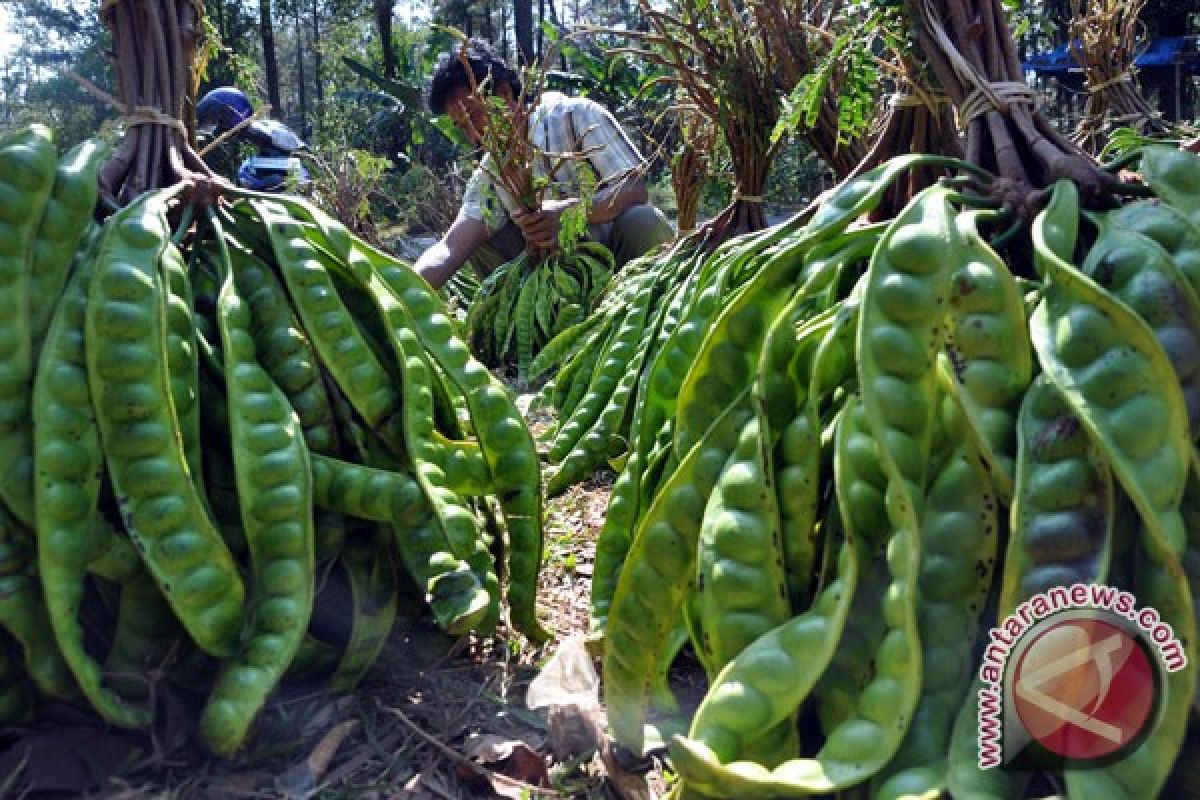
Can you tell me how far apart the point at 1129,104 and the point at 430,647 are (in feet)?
15.2

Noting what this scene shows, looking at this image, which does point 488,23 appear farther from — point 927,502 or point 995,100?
point 927,502

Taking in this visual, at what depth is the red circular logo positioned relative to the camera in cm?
91

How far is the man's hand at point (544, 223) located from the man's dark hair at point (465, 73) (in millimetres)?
761

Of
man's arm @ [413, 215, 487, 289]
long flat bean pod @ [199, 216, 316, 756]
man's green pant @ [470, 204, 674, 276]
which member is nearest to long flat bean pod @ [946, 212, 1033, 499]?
long flat bean pod @ [199, 216, 316, 756]

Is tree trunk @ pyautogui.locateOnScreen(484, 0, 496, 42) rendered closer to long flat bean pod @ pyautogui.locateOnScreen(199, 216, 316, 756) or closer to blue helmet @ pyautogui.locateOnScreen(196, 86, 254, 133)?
blue helmet @ pyautogui.locateOnScreen(196, 86, 254, 133)

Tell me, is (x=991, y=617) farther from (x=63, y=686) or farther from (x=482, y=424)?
(x=63, y=686)

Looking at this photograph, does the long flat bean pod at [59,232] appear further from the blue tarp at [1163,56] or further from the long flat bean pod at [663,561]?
the blue tarp at [1163,56]

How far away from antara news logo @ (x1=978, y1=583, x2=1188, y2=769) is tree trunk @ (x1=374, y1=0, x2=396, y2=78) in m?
23.7

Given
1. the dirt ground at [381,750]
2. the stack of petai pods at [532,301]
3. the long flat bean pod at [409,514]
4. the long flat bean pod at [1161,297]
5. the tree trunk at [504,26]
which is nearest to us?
the long flat bean pod at [1161,297]

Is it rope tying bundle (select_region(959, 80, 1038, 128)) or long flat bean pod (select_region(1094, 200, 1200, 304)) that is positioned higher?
rope tying bundle (select_region(959, 80, 1038, 128))

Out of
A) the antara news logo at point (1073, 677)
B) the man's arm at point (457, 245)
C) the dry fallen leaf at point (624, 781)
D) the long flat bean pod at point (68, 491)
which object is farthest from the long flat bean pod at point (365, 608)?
the man's arm at point (457, 245)

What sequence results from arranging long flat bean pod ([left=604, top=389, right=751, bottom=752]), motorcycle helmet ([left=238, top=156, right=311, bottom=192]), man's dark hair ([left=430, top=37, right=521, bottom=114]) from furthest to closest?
motorcycle helmet ([left=238, top=156, right=311, bottom=192])
man's dark hair ([left=430, top=37, right=521, bottom=114])
long flat bean pod ([left=604, top=389, right=751, bottom=752])

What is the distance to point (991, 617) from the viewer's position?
1.03m

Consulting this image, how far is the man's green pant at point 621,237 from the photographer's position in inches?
213
